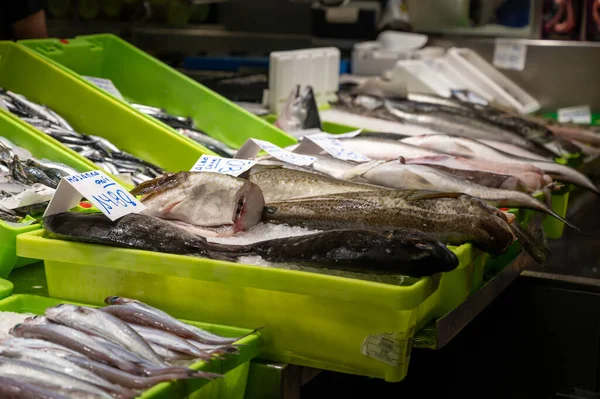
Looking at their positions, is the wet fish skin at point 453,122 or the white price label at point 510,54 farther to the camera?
the white price label at point 510,54

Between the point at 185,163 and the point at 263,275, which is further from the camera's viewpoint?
the point at 185,163

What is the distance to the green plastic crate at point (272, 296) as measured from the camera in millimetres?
1963

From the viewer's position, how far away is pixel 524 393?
136 inches

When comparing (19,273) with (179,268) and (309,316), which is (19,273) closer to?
(179,268)

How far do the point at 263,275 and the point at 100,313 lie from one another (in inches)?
14.8

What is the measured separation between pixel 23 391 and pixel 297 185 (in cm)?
128

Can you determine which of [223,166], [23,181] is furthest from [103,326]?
[23,181]

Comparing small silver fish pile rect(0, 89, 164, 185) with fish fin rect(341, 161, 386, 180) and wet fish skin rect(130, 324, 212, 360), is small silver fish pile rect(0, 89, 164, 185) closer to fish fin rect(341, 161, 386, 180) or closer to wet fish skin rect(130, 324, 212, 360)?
fish fin rect(341, 161, 386, 180)

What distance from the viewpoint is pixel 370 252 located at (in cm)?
199

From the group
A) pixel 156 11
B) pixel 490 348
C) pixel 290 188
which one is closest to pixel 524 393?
pixel 490 348

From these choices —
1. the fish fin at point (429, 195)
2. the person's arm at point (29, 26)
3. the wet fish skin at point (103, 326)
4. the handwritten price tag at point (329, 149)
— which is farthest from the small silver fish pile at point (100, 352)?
the person's arm at point (29, 26)

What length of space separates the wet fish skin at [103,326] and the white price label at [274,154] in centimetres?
124

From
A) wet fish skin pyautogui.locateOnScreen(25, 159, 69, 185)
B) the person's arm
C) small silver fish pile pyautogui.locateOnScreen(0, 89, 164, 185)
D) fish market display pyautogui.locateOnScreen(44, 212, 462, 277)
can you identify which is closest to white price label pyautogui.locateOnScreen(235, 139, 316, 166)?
small silver fish pile pyautogui.locateOnScreen(0, 89, 164, 185)

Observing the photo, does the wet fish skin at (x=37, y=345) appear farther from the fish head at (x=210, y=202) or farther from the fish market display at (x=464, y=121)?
the fish market display at (x=464, y=121)
